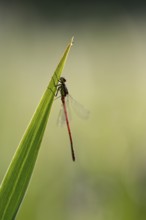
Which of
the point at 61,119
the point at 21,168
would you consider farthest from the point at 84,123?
the point at 21,168

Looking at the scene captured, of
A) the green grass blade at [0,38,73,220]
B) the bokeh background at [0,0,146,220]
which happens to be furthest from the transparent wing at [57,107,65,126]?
the green grass blade at [0,38,73,220]

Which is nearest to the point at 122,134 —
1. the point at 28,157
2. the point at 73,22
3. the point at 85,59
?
the point at 28,157

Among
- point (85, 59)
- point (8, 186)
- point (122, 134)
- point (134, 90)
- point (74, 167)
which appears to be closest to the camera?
point (8, 186)

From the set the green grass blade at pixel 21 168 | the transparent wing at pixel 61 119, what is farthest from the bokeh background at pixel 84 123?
the green grass blade at pixel 21 168

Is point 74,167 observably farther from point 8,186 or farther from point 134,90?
point 134,90

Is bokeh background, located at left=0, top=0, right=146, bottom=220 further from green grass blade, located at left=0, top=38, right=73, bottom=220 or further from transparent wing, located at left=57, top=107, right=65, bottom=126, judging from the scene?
green grass blade, located at left=0, top=38, right=73, bottom=220

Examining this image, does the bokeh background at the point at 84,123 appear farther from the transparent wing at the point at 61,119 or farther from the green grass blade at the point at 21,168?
the green grass blade at the point at 21,168
